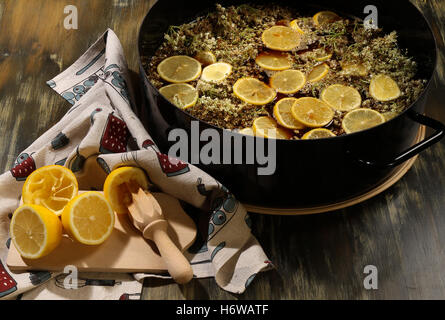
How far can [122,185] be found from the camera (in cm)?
168

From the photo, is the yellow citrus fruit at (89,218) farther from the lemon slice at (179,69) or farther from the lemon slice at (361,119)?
the lemon slice at (361,119)

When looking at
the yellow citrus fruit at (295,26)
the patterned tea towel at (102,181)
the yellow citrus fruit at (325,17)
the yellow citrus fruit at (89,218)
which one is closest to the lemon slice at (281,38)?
the yellow citrus fruit at (295,26)

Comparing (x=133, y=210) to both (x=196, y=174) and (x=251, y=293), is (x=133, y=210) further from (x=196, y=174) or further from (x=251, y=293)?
(x=251, y=293)

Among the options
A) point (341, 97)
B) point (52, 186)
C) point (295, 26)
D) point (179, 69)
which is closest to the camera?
point (52, 186)

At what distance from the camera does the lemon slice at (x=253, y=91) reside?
1.83 m

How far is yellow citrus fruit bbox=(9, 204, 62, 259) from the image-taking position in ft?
4.97

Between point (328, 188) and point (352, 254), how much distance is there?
8.9 inches

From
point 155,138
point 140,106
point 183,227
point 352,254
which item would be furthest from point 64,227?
point 352,254

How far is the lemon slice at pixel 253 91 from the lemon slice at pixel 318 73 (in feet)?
0.53

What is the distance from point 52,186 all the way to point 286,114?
0.81 m

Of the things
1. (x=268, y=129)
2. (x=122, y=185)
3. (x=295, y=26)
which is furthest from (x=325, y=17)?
(x=122, y=185)

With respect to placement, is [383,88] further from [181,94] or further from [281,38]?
[181,94]

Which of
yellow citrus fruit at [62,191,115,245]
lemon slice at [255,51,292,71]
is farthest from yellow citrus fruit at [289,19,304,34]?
yellow citrus fruit at [62,191,115,245]

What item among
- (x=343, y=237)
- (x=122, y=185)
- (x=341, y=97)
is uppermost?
(x=341, y=97)
